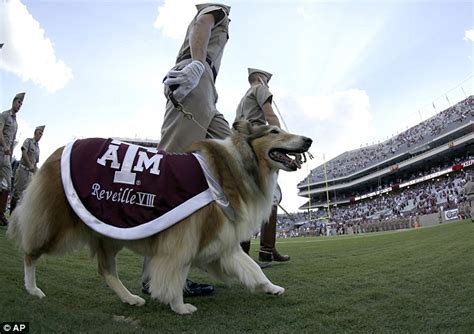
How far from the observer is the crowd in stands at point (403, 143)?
57278 mm

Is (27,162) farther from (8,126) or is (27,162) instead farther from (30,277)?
(30,277)

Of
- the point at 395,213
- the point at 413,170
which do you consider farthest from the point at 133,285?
the point at 413,170

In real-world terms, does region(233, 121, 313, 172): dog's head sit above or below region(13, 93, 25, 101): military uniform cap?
below

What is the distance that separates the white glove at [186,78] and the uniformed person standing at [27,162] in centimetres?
626

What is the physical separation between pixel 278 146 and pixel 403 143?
7105cm

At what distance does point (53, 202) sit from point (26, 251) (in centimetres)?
53

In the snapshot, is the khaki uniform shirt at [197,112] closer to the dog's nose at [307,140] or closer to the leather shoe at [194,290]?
the dog's nose at [307,140]

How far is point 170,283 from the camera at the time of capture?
2986 millimetres

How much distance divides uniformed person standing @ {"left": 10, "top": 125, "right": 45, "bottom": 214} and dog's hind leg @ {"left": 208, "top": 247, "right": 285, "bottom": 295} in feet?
22.5

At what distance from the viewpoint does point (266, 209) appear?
351cm

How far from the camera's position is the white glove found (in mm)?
3701

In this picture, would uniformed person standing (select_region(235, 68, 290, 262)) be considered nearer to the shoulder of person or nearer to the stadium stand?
the shoulder of person

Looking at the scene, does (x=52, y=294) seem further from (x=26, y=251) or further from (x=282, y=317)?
(x=282, y=317)

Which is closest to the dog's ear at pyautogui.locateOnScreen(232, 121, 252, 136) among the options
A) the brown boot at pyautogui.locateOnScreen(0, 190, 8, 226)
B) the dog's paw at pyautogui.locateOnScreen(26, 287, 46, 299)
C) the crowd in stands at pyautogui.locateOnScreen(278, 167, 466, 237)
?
the dog's paw at pyautogui.locateOnScreen(26, 287, 46, 299)
